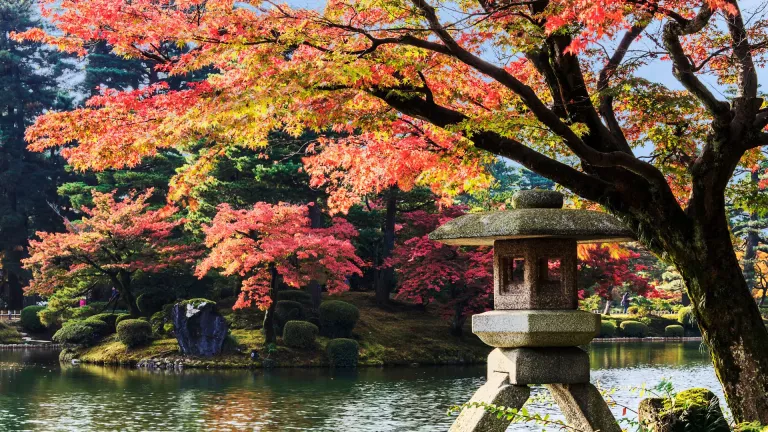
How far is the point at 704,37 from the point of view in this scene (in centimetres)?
826

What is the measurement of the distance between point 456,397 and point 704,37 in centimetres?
966

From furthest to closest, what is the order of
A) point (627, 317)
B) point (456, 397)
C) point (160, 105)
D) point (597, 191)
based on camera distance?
point (627, 317) → point (456, 397) → point (160, 105) → point (597, 191)

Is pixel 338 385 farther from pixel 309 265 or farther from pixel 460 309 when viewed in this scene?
pixel 460 309

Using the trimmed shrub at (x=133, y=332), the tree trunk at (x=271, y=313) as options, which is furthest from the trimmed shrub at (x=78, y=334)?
the tree trunk at (x=271, y=313)

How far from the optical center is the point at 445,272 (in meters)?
23.6

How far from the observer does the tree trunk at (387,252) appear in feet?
85.0

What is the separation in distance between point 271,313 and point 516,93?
15251mm

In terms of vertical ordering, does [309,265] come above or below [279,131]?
below

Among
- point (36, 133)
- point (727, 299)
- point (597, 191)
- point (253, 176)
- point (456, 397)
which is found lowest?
point (456, 397)

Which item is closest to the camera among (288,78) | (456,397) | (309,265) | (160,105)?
(288,78)

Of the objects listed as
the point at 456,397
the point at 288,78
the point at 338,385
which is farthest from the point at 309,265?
the point at 288,78

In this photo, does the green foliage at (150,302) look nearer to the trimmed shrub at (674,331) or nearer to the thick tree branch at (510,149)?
the thick tree branch at (510,149)

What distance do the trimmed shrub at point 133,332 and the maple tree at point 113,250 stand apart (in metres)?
1.96

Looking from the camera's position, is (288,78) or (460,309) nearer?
(288,78)
